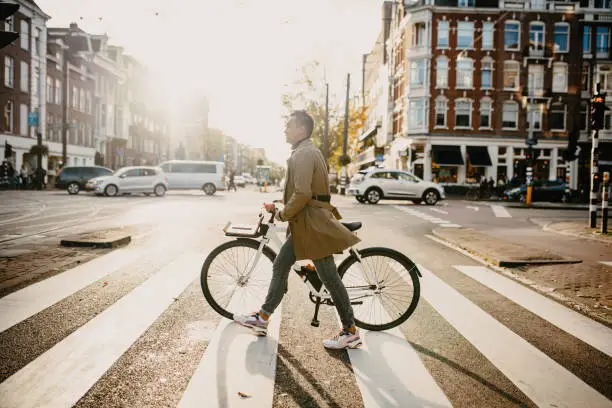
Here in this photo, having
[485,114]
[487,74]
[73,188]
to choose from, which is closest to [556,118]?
[485,114]

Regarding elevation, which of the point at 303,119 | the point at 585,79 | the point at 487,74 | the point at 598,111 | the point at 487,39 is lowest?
the point at 303,119

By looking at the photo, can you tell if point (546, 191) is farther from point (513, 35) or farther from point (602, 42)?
point (602, 42)

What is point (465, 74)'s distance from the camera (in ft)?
140

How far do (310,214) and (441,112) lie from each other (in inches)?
1589

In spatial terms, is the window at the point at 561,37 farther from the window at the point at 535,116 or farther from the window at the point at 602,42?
the window at the point at 535,116

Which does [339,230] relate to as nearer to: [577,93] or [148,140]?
[577,93]

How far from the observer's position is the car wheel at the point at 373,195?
86.0 feet

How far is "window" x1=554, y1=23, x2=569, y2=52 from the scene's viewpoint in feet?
141

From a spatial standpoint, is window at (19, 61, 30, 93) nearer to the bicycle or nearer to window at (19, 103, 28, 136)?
window at (19, 103, 28, 136)

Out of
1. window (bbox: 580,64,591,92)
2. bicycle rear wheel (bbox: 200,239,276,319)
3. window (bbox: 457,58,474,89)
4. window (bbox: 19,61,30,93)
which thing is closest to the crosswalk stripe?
bicycle rear wheel (bbox: 200,239,276,319)

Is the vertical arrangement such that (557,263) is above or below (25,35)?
below

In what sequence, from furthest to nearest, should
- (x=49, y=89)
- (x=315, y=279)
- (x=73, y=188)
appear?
(x=49, y=89) → (x=73, y=188) → (x=315, y=279)

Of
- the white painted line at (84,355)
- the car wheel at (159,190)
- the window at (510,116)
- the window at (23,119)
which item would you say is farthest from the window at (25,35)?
the white painted line at (84,355)

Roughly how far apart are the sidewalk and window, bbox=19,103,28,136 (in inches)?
1504
